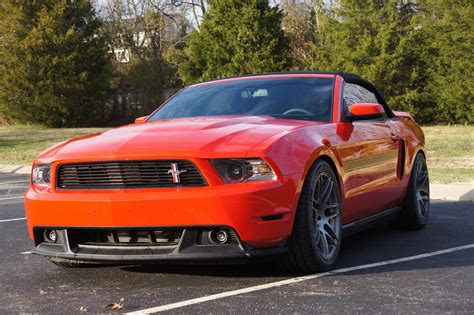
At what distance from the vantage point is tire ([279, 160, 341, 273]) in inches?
176

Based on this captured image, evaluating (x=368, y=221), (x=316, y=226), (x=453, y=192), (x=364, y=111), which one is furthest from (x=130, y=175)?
(x=453, y=192)

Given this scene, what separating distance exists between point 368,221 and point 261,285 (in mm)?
1670

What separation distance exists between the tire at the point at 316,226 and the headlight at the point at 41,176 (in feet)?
5.57

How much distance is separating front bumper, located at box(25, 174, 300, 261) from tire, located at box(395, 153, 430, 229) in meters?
2.67

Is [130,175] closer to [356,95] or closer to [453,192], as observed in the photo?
[356,95]

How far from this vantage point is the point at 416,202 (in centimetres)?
673

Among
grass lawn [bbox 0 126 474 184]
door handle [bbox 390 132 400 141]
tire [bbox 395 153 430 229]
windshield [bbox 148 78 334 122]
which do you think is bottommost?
grass lawn [bbox 0 126 474 184]

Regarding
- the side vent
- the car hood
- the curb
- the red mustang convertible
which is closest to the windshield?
the red mustang convertible

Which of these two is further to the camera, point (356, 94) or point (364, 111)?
point (356, 94)

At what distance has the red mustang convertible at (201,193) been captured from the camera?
416 cm

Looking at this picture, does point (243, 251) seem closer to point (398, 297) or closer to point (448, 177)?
point (398, 297)

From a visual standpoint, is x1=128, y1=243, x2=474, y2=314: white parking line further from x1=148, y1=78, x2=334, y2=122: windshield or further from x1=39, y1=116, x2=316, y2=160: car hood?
x1=148, y1=78, x2=334, y2=122: windshield

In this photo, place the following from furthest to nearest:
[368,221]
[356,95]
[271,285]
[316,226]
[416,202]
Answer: [416,202] < [356,95] < [368,221] < [316,226] < [271,285]

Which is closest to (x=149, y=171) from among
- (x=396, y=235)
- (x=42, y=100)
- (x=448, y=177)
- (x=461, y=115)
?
(x=396, y=235)
